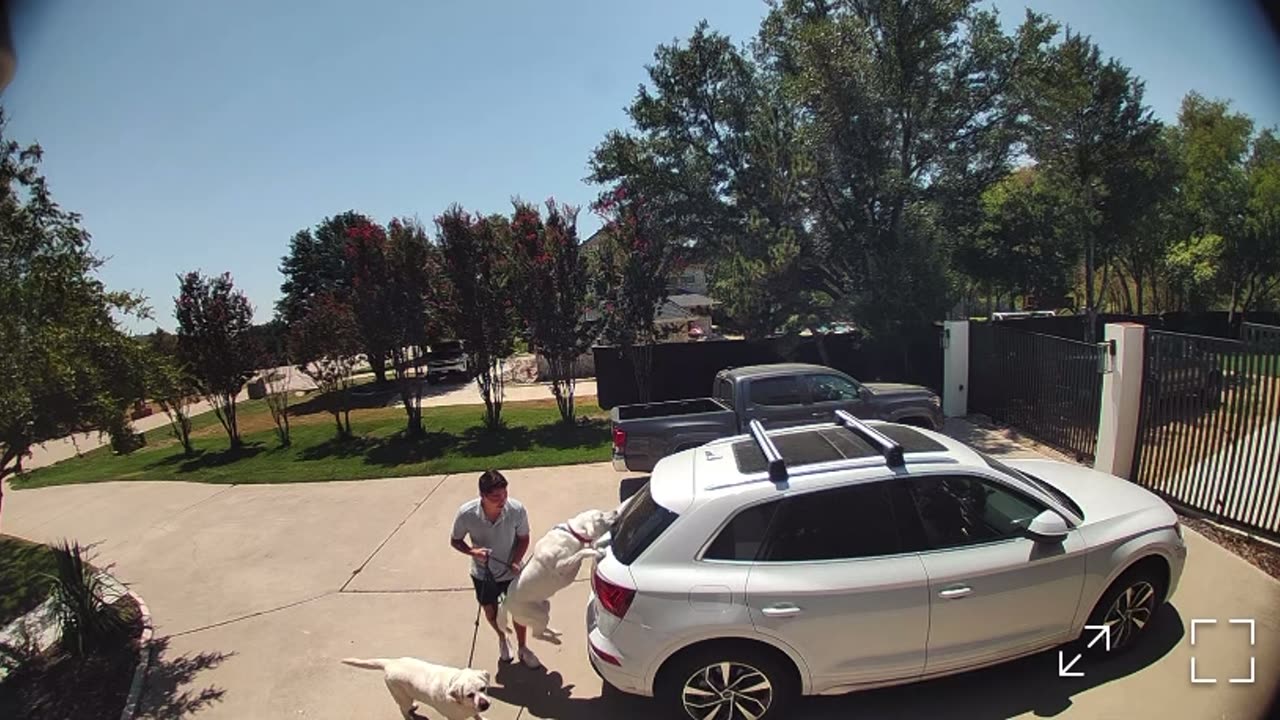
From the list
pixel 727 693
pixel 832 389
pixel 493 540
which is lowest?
pixel 727 693

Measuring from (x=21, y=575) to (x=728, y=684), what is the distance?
25.3 ft

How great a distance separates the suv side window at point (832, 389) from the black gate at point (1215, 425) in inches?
127

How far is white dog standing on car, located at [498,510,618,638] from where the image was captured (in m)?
3.96

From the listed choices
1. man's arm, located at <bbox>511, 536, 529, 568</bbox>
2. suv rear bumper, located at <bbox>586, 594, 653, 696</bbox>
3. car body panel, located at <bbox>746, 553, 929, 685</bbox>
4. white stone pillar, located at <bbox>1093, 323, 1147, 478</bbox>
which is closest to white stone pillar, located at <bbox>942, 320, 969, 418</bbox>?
white stone pillar, located at <bbox>1093, 323, 1147, 478</bbox>

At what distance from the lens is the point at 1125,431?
288 inches

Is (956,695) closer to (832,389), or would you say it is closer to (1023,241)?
(832,389)

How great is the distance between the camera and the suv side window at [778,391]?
8430mm

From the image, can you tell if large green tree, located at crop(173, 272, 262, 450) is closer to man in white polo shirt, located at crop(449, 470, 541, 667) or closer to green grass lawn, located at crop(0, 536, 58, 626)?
green grass lawn, located at crop(0, 536, 58, 626)

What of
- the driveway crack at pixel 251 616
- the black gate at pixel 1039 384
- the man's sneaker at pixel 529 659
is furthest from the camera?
the black gate at pixel 1039 384

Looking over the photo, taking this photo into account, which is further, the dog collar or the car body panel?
the dog collar

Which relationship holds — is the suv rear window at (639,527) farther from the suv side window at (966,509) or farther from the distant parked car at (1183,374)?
the distant parked car at (1183,374)

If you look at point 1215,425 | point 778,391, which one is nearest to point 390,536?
point 778,391

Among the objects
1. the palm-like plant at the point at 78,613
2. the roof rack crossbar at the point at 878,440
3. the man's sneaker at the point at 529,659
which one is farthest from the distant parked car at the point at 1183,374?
the palm-like plant at the point at 78,613

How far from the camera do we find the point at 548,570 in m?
3.96
